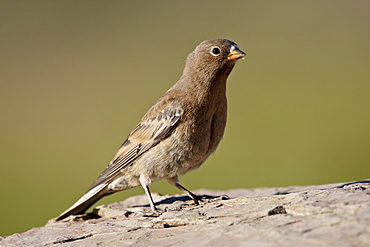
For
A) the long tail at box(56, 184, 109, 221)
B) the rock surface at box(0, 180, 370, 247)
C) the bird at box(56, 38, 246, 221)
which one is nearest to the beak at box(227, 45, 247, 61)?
the bird at box(56, 38, 246, 221)

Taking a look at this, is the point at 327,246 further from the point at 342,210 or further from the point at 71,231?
the point at 71,231

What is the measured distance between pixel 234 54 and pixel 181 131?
45.5 inches

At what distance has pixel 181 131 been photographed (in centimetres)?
568

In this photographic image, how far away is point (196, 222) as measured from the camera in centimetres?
435

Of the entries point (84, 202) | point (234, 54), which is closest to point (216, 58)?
point (234, 54)

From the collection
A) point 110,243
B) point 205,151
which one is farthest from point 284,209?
→ point 205,151

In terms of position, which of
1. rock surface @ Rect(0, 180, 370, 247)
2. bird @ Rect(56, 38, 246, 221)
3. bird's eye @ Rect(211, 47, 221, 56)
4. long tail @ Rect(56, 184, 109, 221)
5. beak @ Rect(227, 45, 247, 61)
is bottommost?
rock surface @ Rect(0, 180, 370, 247)

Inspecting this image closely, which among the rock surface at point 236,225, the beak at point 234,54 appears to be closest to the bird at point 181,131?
the beak at point 234,54

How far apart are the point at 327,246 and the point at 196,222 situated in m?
1.60

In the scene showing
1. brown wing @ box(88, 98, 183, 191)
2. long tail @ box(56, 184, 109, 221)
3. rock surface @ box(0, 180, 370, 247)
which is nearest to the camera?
rock surface @ box(0, 180, 370, 247)

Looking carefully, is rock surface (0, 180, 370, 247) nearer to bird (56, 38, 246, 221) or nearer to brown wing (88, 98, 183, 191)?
bird (56, 38, 246, 221)

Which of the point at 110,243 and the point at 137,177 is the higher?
the point at 137,177

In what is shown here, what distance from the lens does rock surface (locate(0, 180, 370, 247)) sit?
3.19 meters

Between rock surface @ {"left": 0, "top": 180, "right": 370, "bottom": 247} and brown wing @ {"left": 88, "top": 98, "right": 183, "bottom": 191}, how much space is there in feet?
1.67
